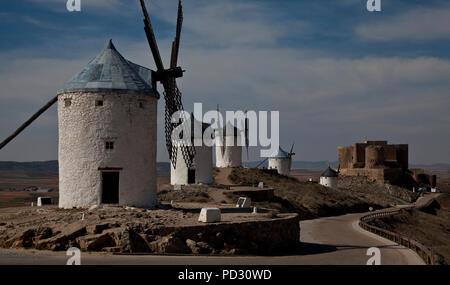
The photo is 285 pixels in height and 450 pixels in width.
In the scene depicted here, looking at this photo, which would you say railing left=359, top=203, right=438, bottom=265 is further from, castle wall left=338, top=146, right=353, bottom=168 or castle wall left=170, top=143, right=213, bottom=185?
castle wall left=338, top=146, right=353, bottom=168

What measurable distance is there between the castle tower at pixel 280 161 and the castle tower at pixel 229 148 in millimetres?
8438

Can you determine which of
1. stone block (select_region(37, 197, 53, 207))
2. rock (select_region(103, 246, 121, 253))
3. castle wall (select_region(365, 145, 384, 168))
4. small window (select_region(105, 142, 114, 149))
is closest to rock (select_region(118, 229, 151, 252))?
rock (select_region(103, 246, 121, 253))

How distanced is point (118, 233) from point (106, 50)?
8.82 m

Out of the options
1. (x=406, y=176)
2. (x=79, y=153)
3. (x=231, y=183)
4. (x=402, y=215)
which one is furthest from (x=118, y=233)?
(x=406, y=176)

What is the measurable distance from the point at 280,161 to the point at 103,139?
128 ft

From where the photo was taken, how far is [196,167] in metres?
36.4

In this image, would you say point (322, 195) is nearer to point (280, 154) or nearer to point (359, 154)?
point (280, 154)

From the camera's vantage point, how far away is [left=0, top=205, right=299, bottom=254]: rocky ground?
49.9 feet

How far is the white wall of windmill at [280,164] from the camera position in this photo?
2247 inches

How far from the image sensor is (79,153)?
64.3 ft

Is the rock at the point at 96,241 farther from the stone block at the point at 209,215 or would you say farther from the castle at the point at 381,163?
the castle at the point at 381,163

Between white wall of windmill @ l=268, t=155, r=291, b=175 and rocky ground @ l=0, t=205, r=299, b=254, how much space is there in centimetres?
3827

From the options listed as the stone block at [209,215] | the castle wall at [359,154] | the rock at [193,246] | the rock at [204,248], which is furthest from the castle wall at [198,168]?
the castle wall at [359,154]
